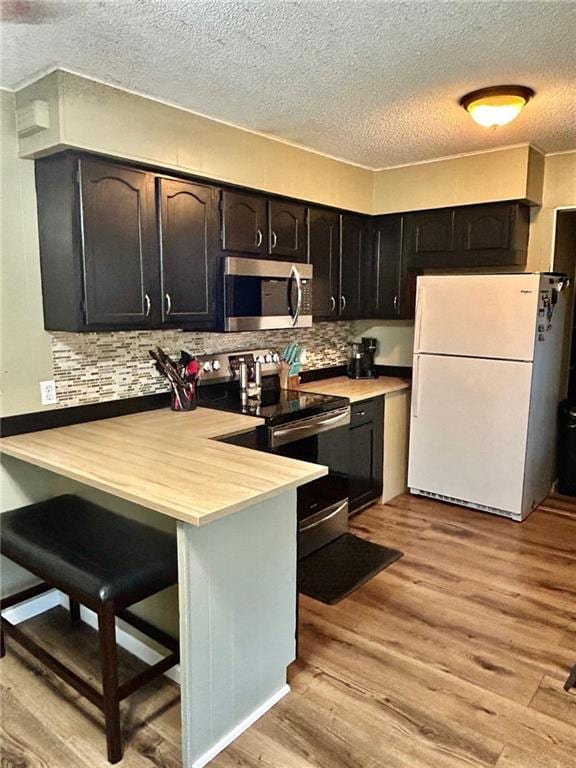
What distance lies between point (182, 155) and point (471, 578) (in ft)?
8.71

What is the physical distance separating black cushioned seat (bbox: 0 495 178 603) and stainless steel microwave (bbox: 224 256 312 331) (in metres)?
1.22

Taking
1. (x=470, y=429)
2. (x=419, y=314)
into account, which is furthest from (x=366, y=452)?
(x=419, y=314)

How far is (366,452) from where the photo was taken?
12.2 ft

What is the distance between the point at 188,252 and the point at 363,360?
2042 mm

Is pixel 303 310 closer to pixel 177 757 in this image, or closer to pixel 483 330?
pixel 483 330

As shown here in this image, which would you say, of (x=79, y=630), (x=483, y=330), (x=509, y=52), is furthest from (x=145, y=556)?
(x=483, y=330)

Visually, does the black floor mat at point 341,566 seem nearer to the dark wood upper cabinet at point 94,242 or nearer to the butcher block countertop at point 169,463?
the butcher block countertop at point 169,463

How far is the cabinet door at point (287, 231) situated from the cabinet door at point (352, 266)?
0.48 m

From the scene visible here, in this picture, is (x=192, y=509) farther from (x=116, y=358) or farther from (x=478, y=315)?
(x=478, y=315)

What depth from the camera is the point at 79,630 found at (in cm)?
250

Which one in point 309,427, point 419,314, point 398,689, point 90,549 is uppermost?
point 419,314

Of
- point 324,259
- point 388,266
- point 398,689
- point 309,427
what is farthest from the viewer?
point 388,266

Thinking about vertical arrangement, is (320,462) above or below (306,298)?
below

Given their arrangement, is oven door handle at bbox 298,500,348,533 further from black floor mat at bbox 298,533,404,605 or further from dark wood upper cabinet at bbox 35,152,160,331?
dark wood upper cabinet at bbox 35,152,160,331
